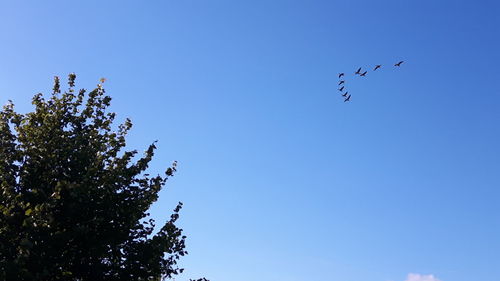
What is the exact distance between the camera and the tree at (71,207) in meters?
13.4

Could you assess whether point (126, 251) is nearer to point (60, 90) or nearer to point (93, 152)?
point (93, 152)

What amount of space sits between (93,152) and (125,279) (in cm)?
457

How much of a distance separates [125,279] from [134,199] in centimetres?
276

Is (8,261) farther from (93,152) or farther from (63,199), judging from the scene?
(93,152)

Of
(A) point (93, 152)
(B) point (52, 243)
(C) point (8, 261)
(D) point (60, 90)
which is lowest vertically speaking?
(C) point (8, 261)

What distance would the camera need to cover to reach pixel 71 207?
1404cm

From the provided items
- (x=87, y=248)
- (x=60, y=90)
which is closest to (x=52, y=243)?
(x=87, y=248)

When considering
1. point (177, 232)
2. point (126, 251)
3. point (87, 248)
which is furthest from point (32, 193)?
point (177, 232)

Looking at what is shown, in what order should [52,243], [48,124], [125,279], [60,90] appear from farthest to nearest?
[60,90]
[48,124]
[125,279]
[52,243]

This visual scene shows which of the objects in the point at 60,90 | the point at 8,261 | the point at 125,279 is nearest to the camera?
the point at 8,261

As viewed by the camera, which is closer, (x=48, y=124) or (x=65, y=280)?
(x=65, y=280)

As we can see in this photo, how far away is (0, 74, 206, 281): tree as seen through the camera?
13.4m

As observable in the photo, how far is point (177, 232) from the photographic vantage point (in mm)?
16531

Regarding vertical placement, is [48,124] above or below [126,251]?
above
